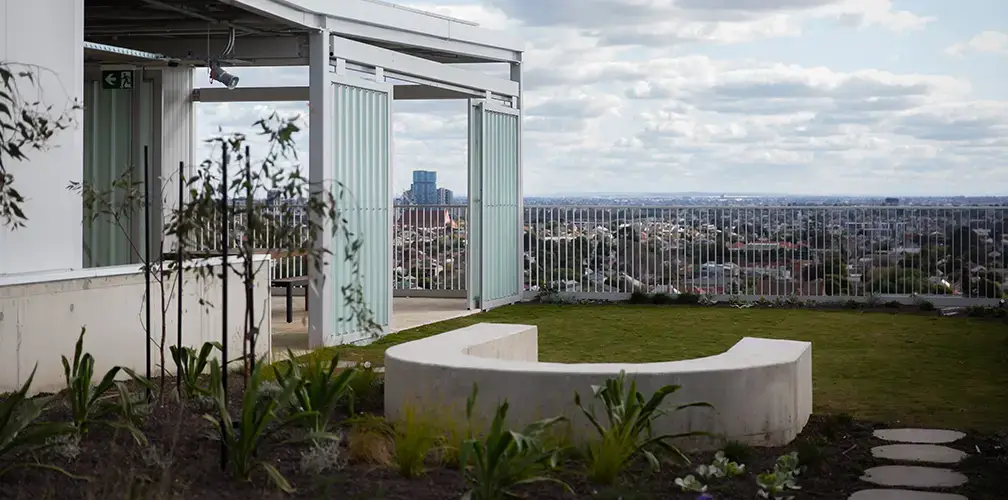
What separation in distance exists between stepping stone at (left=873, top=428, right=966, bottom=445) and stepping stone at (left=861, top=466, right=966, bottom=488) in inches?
26.6

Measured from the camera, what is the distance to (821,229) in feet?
51.4

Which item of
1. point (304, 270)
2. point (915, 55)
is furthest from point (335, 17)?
point (915, 55)

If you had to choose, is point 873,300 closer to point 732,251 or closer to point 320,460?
point 732,251

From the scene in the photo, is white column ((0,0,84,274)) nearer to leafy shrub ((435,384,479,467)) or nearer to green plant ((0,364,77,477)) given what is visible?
green plant ((0,364,77,477))

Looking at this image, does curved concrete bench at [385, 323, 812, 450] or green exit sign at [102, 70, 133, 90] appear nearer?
curved concrete bench at [385, 323, 812, 450]

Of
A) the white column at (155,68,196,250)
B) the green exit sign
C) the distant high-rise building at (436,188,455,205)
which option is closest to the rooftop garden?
the white column at (155,68,196,250)

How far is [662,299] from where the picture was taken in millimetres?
15703

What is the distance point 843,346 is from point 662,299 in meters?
4.71

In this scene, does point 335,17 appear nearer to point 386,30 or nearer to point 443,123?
point 386,30

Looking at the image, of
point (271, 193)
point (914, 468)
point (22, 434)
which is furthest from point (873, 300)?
point (22, 434)

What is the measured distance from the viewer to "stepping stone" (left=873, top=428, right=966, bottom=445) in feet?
21.5

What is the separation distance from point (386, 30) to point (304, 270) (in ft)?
12.6

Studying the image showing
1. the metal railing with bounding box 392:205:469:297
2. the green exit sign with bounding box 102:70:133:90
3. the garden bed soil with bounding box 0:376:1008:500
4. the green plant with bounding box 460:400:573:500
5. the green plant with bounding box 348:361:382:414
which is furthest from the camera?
the metal railing with bounding box 392:205:469:297

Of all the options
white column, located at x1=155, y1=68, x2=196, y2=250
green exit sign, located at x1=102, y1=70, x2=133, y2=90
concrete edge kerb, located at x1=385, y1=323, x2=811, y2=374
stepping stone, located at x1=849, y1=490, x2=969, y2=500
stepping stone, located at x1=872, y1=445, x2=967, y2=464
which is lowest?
stepping stone, located at x1=849, y1=490, x2=969, y2=500
